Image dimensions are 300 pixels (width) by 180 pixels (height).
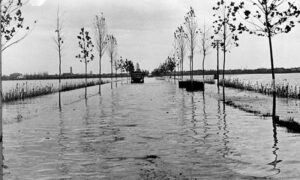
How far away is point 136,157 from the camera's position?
9430 mm

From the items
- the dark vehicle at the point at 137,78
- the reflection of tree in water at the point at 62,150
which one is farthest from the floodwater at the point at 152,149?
the dark vehicle at the point at 137,78

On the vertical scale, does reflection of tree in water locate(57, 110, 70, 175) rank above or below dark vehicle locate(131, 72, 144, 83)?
below

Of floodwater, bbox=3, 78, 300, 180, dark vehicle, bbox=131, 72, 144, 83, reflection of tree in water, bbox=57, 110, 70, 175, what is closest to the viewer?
floodwater, bbox=3, 78, 300, 180

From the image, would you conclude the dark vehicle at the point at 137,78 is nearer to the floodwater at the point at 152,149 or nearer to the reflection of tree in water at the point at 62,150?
the floodwater at the point at 152,149

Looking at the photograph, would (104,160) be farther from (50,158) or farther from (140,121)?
(140,121)

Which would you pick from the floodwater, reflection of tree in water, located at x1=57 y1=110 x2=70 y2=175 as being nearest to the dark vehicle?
the floodwater

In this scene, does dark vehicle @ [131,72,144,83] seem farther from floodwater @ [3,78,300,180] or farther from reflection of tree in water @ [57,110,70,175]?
reflection of tree in water @ [57,110,70,175]

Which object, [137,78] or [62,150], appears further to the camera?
[137,78]

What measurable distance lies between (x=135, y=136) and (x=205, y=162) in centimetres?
435

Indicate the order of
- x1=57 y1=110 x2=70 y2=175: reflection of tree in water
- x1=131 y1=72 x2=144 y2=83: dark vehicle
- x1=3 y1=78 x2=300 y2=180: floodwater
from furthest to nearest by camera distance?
x1=131 y1=72 x2=144 y2=83: dark vehicle < x1=57 y1=110 x2=70 y2=175: reflection of tree in water < x1=3 y1=78 x2=300 y2=180: floodwater

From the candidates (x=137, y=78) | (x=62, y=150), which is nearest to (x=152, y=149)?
(x=62, y=150)

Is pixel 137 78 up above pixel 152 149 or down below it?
above

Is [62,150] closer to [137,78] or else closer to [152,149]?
[152,149]

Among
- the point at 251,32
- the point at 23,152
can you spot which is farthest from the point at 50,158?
the point at 251,32
